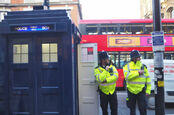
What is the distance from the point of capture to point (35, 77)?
423 centimetres

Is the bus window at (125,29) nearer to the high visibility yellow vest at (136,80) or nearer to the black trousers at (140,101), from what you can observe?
the high visibility yellow vest at (136,80)

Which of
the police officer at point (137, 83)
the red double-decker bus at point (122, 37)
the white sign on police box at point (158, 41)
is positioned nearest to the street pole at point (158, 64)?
the white sign on police box at point (158, 41)

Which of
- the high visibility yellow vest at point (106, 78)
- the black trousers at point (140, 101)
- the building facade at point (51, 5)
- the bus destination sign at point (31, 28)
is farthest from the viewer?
the building facade at point (51, 5)

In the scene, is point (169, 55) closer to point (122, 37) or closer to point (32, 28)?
point (122, 37)

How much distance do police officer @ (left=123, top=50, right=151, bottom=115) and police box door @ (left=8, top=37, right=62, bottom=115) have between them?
1.73 metres

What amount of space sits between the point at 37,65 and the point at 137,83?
7.83 ft

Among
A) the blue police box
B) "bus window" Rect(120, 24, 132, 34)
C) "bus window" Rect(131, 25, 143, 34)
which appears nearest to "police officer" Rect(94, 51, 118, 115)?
the blue police box

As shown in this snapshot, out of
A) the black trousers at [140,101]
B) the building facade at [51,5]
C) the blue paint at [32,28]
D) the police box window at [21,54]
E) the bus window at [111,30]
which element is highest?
the building facade at [51,5]

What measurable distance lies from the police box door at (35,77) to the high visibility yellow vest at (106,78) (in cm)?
93

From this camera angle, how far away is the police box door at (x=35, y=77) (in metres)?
4.21

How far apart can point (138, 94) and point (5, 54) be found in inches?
127

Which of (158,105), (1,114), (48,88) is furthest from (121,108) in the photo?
(1,114)

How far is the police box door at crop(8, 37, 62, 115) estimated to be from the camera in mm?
4215

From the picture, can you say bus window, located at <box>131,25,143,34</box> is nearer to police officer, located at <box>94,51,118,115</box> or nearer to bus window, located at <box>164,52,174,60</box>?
bus window, located at <box>164,52,174,60</box>
